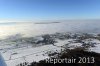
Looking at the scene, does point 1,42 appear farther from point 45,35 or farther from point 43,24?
point 43,24

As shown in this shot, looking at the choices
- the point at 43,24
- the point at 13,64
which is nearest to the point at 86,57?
the point at 13,64

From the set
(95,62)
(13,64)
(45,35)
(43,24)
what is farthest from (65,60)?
(43,24)

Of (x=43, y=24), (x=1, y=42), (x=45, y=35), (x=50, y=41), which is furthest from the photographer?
(x=43, y=24)

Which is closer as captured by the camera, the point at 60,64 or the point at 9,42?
the point at 60,64

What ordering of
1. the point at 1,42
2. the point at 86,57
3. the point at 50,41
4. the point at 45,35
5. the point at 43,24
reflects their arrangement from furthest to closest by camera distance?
the point at 43,24, the point at 45,35, the point at 50,41, the point at 1,42, the point at 86,57

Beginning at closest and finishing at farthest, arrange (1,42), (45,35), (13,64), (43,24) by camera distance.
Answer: (13,64) → (1,42) → (45,35) → (43,24)

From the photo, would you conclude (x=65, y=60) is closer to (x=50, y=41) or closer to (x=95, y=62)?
(x=95, y=62)

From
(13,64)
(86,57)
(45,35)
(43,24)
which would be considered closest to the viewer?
(13,64)

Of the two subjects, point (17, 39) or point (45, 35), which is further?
point (45, 35)
